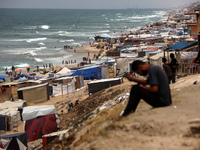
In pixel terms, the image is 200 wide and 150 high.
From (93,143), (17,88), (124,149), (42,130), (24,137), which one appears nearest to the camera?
(124,149)

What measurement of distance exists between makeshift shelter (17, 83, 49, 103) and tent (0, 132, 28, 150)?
314 inches

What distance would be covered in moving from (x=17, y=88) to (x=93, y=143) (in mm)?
15307

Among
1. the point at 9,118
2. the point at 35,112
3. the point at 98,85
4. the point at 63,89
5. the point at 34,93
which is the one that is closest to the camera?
the point at 35,112

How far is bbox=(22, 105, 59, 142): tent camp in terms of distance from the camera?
10352 mm

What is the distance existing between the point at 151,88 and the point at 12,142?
6395mm

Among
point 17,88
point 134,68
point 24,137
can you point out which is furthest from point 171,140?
point 17,88

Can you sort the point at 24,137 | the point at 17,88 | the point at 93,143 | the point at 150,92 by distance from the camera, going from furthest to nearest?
the point at 17,88 → the point at 24,137 → the point at 150,92 → the point at 93,143

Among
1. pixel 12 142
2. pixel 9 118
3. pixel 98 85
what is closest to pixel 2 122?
pixel 9 118

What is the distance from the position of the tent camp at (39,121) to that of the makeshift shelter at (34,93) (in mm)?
5938

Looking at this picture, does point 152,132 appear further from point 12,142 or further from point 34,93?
point 34,93

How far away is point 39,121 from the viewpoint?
10547 mm

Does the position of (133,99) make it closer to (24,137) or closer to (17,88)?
(24,137)

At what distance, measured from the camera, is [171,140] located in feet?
9.77

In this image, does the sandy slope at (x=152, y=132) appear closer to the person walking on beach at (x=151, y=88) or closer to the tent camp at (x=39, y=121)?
the person walking on beach at (x=151, y=88)
